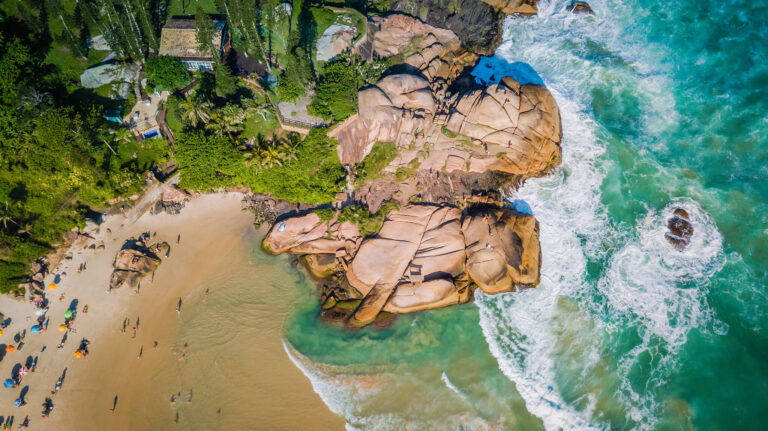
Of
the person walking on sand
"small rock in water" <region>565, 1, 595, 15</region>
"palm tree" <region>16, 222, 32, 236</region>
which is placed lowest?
the person walking on sand

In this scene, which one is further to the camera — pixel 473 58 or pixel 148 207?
pixel 473 58

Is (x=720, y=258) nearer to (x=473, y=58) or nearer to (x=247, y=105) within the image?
(x=473, y=58)

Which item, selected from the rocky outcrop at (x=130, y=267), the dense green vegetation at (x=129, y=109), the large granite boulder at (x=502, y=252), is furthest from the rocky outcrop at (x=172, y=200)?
the large granite boulder at (x=502, y=252)

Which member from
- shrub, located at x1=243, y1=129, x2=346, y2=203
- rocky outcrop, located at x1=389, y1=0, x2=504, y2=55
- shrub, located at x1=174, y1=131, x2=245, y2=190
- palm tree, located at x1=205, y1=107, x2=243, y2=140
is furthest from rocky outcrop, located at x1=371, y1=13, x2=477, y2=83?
shrub, located at x1=174, y1=131, x2=245, y2=190

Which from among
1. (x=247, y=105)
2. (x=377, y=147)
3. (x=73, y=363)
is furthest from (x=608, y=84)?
(x=73, y=363)

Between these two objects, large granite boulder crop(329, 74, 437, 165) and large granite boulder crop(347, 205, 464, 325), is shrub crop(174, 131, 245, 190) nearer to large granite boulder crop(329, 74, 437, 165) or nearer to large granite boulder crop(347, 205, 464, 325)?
large granite boulder crop(329, 74, 437, 165)

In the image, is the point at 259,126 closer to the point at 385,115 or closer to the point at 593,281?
the point at 385,115
